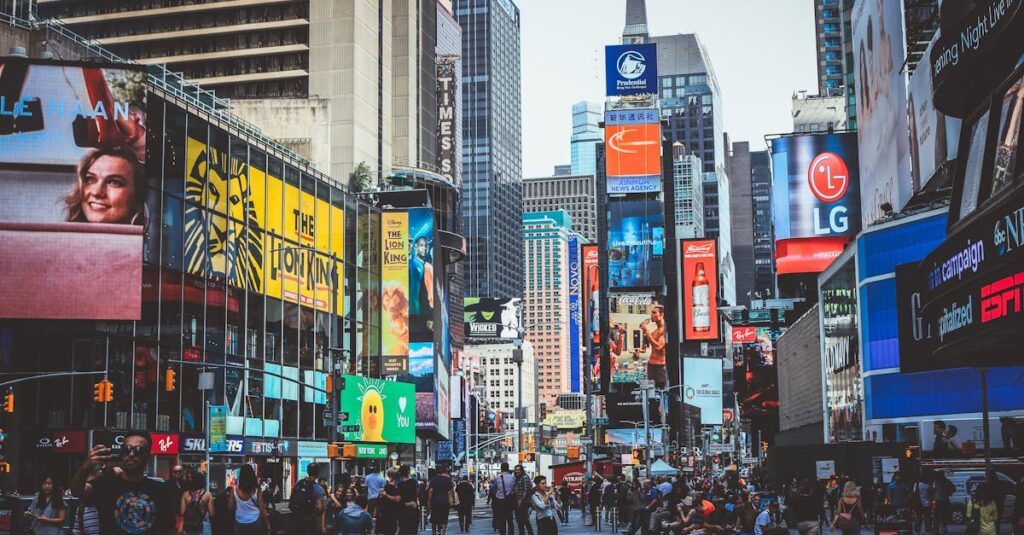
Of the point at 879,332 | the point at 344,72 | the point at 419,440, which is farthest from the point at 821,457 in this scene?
the point at 344,72

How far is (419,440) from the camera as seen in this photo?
102000 millimetres

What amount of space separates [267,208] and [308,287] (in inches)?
281

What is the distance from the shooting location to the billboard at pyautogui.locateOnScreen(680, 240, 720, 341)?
184 meters

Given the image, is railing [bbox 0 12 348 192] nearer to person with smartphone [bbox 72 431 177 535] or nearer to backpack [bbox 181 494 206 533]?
backpack [bbox 181 494 206 533]

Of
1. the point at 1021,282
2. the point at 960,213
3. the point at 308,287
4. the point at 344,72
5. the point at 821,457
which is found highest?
the point at 344,72

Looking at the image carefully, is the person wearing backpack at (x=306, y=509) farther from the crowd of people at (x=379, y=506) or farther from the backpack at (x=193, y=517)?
the backpack at (x=193, y=517)

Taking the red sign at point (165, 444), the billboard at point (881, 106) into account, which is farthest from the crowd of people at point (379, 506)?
the billboard at point (881, 106)

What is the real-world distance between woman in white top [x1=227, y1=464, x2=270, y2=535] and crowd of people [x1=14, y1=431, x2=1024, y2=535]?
0.04ft

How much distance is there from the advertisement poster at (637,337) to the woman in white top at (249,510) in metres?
167

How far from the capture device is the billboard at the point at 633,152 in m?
178

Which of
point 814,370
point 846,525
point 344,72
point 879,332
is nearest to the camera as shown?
point 846,525

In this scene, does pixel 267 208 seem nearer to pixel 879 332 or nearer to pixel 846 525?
pixel 879 332

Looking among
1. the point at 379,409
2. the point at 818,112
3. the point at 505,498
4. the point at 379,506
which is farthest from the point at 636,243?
the point at 379,506

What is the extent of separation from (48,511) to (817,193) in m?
82.3
